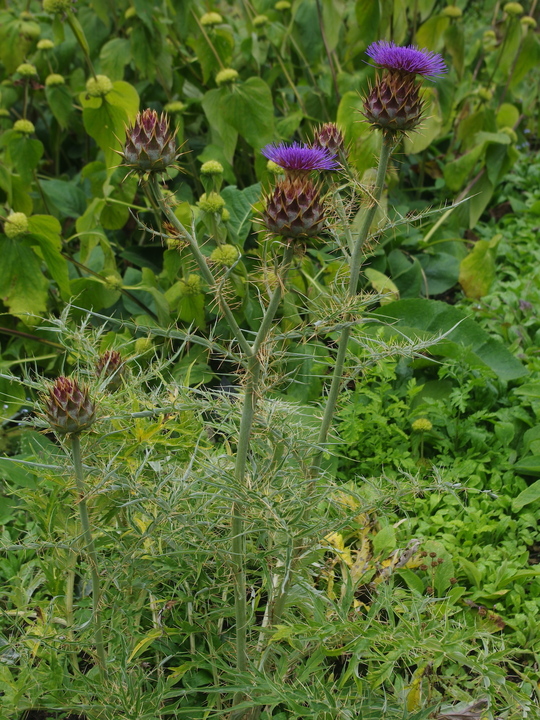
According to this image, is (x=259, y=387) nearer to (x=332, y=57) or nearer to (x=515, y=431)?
(x=515, y=431)

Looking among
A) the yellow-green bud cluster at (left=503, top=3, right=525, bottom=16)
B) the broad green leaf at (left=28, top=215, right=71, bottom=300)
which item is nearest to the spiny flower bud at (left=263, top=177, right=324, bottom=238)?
the broad green leaf at (left=28, top=215, right=71, bottom=300)

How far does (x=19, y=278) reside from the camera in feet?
8.28

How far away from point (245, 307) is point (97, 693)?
147 cm

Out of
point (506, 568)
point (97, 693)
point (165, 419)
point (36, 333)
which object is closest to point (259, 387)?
point (165, 419)

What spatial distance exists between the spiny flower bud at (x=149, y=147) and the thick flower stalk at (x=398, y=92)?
14.4 inches

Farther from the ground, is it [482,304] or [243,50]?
→ [243,50]

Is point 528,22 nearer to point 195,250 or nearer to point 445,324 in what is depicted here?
point 445,324

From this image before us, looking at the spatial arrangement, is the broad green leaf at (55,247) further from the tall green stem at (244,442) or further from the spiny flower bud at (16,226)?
the tall green stem at (244,442)

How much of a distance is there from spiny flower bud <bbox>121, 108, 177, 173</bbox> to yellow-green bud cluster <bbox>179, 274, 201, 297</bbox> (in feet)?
3.71

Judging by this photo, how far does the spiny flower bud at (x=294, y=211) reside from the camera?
1135mm

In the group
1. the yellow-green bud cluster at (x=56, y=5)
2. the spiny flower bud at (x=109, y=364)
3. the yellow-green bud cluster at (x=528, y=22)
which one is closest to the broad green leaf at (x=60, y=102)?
the yellow-green bud cluster at (x=56, y=5)

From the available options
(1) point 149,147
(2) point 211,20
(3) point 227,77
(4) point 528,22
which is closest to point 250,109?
(3) point 227,77

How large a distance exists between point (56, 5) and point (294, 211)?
205 cm

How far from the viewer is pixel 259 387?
1.24m
